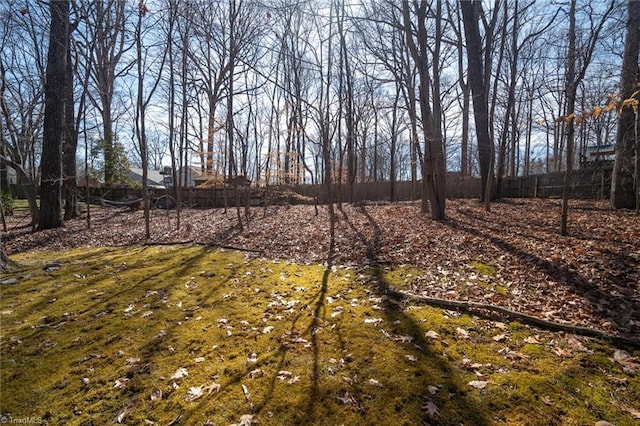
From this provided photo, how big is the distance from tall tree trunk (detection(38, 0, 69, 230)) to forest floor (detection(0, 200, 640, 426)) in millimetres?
3468

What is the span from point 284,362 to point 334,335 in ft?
1.98

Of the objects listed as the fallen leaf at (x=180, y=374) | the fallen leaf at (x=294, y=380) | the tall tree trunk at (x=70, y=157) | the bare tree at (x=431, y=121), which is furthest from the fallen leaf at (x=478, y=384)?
the tall tree trunk at (x=70, y=157)

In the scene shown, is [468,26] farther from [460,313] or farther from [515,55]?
[460,313]

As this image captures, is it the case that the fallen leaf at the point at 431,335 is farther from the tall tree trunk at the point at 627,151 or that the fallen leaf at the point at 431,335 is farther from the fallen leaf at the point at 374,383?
the tall tree trunk at the point at 627,151

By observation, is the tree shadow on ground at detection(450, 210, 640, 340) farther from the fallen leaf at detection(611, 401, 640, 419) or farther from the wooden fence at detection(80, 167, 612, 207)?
the wooden fence at detection(80, 167, 612, 207)

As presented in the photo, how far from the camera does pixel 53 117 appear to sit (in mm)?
8320

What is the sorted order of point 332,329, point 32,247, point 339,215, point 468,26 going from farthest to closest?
point 468,26 → point 339,215 → point 32,247 → point 332,329

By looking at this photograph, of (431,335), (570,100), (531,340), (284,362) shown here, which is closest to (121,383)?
(284,362)

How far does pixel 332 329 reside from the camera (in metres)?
3.11

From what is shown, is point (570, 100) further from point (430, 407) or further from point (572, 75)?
point (430, 407)

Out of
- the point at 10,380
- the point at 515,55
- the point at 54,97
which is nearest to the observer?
the point at 10,380

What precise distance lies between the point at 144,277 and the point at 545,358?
5151 millimetres

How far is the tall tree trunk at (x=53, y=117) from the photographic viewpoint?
8164 mm

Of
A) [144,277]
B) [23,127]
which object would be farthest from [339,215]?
[23,127]
